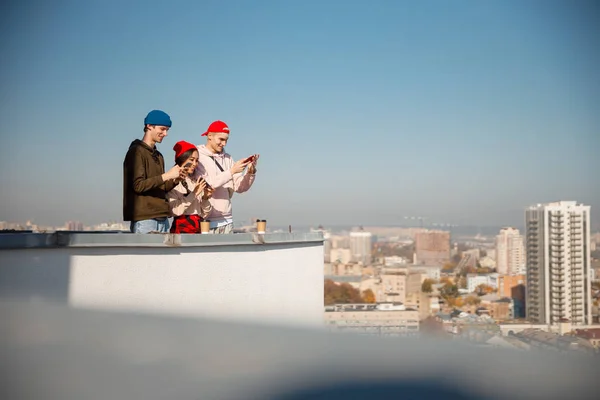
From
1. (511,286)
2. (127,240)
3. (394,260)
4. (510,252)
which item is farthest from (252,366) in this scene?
(394,260)

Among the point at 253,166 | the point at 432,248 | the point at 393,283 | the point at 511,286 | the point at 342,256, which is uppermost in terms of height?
the point at 253,166

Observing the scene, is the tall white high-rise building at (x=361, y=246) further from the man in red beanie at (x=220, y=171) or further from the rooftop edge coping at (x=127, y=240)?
the rooftop edge coping at (x=127, y=240)

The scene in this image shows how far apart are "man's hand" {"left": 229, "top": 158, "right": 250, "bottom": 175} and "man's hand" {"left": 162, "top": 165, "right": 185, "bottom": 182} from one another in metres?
0.51

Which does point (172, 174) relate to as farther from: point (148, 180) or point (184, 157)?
point (184, 157)

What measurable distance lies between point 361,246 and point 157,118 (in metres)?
10.3

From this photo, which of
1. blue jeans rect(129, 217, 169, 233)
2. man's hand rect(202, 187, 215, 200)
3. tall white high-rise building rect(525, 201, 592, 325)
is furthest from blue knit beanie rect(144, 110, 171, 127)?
tall white high-rise building rect(525, 201, 592, 325)

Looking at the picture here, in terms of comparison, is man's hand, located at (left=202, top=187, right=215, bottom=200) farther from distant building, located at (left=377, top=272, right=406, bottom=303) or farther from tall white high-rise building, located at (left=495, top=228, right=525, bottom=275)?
tall white high-rise building, located at (left=495, top=228, right=525, bottom=275)

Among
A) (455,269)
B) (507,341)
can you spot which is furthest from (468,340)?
(455,269)

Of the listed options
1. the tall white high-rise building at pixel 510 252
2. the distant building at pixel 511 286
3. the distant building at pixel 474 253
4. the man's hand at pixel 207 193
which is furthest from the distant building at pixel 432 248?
the man's hand at pixel 207 193

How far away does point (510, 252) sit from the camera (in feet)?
34.8

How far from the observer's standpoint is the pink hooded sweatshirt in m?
4.42

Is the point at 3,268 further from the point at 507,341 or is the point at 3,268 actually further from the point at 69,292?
the point at 507,341

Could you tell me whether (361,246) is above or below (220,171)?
below

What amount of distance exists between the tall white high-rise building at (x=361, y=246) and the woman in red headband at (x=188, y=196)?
25.3ft
